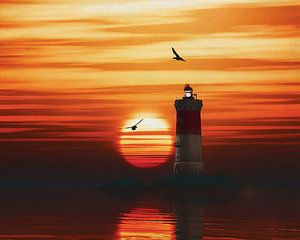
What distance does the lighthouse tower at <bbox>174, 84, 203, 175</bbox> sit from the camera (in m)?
113

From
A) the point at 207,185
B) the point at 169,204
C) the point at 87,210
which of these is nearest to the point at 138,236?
the point at 87,210

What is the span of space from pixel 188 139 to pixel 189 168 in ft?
10.2

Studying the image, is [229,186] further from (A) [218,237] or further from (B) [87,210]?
(A) [218,237]

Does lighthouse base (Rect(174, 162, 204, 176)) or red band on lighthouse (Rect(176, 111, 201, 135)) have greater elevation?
red band on lighthouse (Rect(176, 111, 201, 135))

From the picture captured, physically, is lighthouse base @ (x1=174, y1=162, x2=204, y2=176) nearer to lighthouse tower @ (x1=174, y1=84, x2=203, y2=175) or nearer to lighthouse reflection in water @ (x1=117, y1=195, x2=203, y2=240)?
lighthouse tower @ (x1=174, y1=84, x2=203, y2=175)

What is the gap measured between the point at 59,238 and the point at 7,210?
35146 mm

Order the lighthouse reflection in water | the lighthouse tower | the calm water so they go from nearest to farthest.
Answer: the lighthouse reflection in water
the calm water
the lighthouse tower

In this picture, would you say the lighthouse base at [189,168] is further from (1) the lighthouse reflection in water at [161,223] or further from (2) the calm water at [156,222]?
(1) the lighthouse reflection in water at [161,223]

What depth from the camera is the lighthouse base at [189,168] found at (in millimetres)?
114062

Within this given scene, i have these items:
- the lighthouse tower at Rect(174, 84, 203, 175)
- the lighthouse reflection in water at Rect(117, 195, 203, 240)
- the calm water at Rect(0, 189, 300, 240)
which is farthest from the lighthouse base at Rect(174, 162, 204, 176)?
the lighthouse reflection in water at Rect(117, 195, 203, 240)

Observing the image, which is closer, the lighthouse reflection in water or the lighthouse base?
the lighthouse reflection in water

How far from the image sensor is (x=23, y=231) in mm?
72875

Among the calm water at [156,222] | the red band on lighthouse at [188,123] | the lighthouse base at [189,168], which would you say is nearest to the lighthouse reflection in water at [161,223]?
the calm water at [156,222]

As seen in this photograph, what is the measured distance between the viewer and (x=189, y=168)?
114 m
